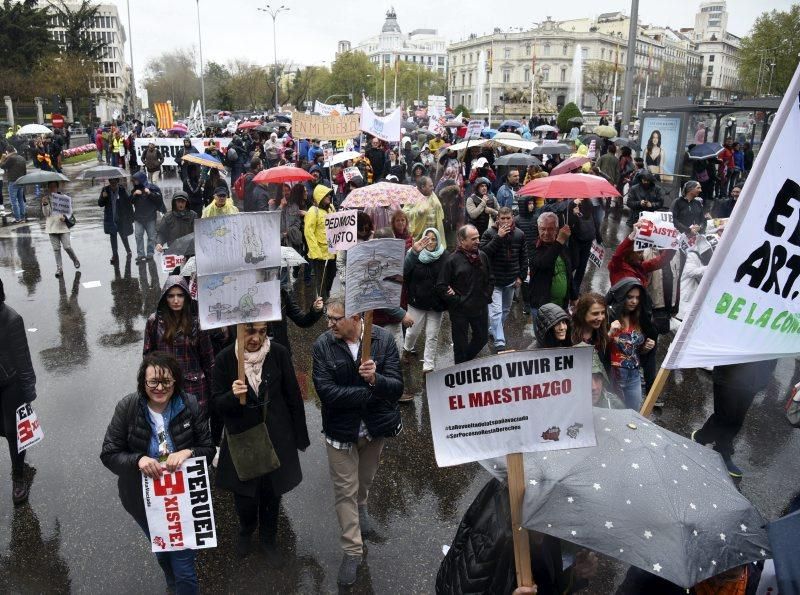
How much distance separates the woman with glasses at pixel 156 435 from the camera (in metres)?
3.51

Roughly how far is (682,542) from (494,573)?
29.2 inches

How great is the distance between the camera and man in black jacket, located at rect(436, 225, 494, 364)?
249 inches

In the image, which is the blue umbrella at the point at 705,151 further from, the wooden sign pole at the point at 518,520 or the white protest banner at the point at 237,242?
the wooden sign pole at the point at 518,520

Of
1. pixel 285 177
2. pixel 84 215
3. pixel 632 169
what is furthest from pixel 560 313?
pixel 84 215

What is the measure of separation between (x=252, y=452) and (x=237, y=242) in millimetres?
1235

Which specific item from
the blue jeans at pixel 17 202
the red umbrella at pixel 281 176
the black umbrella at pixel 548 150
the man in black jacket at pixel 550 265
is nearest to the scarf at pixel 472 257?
the man in black jacket at pixel 550 265

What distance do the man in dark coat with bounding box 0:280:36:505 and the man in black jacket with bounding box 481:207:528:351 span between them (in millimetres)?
4513

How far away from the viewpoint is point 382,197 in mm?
8852

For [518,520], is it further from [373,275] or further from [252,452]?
[252,452]

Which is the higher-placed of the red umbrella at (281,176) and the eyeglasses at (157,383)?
the red umbrella at (281,176)

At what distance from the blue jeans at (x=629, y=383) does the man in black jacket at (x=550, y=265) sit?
2.12 metres

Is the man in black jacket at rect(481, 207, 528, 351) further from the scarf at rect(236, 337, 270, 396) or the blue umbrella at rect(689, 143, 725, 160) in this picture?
the blue umbrella at rect(689, 143, 725, 160)

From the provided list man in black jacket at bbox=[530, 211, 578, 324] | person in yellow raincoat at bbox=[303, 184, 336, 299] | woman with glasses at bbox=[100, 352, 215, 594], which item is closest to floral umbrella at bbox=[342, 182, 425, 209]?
person in yellow raincoat at bbox=[303, 184, 336, 299]

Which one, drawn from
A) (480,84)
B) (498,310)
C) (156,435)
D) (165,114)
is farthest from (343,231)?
(480,84)
